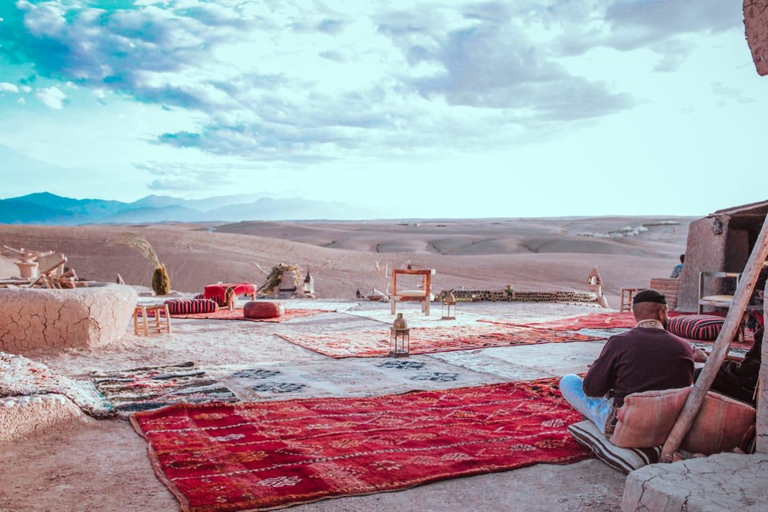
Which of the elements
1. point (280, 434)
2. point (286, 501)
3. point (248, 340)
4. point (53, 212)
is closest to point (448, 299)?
point (248, 340)

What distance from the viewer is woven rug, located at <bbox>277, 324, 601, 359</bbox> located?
7.86 meters

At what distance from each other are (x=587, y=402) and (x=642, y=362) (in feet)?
2.01

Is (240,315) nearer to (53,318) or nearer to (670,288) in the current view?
(53,318)

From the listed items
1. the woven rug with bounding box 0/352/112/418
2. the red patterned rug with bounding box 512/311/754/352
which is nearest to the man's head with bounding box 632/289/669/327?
the woven rug with bounding box 0/352/112/418

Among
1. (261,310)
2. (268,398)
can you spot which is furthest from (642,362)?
(261,310)

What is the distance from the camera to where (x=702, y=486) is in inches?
108

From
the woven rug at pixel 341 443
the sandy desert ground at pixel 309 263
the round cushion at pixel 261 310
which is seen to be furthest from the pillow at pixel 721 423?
the sandy desert ground at pixel 309 263

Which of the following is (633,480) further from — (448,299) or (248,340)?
(448,299)

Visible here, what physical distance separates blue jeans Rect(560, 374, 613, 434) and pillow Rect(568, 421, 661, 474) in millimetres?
57

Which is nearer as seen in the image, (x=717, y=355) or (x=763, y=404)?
(x=763, y=404)

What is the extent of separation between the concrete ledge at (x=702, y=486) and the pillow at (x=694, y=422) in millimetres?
312

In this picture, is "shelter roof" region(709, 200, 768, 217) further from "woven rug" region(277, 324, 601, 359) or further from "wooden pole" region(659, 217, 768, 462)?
"wooden pole" region(659, 217, 768, 462)

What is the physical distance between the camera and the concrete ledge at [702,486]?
2615mm

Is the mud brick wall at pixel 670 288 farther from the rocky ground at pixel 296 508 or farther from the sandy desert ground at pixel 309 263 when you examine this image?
the rocky ground at pixel 296 508
